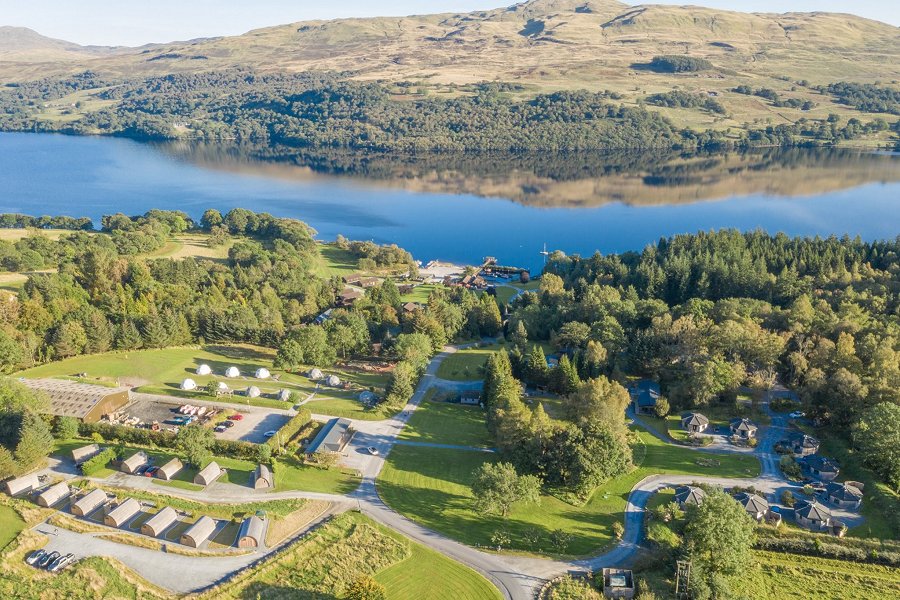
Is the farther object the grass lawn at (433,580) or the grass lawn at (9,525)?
the grass lawn at (9,525)

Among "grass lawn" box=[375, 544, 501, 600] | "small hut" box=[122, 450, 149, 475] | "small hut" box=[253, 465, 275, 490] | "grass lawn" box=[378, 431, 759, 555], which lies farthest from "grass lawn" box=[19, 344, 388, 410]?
"grass lawn" box=[375, 544, 501, 600]

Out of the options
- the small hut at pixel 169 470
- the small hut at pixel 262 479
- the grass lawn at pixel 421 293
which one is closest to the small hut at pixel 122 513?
the small hut at pixel 169 470

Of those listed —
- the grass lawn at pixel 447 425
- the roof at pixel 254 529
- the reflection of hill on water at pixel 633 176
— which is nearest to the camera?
the roof at pixel 254 529

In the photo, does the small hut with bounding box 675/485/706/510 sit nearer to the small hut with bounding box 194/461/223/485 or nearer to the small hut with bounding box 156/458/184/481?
the small hut with bounding box 194/461/223/485

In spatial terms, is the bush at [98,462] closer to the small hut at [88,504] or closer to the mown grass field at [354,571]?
the small hut at [88,504]

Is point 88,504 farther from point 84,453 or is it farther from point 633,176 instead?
point 633,176

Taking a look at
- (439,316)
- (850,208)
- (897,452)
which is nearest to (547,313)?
(439,316)

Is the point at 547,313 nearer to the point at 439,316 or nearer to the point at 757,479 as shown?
the point at 439,316
